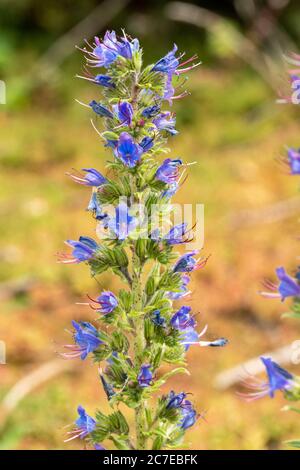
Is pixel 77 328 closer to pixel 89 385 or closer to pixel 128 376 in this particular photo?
pixel 128 376

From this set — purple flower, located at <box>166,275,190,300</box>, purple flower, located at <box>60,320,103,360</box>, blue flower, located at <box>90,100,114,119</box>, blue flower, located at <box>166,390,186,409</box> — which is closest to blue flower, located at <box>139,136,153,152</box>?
blue flower, located at <box>90,100,114,119</box>

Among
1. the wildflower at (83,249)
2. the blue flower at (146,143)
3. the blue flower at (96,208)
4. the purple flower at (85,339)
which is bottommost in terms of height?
the purple flower at (85,339)

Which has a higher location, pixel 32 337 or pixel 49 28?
pixel 49 28

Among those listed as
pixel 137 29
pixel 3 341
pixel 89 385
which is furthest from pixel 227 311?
pixel 137 29

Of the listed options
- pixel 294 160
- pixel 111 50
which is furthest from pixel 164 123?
pixel 294 160

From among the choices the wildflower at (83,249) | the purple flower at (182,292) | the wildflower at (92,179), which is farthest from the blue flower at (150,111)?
the purple flower at (182,292)

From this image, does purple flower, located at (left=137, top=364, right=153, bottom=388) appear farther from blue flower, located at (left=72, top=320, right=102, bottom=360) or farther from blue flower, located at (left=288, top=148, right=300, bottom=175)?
blue flower, located at (left=288, top=148, right=300, bottom=175)

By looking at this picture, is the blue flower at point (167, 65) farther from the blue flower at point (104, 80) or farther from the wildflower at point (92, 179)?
the wildflower at point (92, 179)
